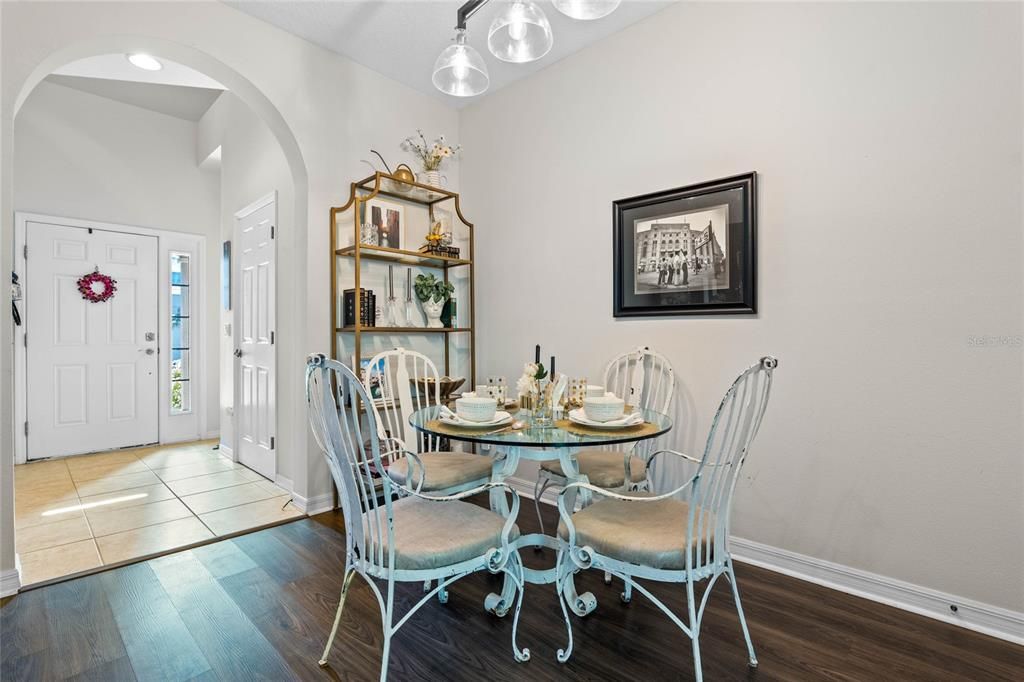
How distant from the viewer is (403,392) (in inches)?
107

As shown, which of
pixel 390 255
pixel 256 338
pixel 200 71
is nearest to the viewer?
pixel 200 71

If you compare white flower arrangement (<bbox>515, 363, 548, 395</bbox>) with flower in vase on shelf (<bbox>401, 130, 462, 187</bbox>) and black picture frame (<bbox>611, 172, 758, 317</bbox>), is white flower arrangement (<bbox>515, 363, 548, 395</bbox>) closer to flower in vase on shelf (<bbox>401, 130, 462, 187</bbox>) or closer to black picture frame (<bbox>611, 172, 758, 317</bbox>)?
black picture frame (<bbox>611, 172, 758, 317</bbox>)

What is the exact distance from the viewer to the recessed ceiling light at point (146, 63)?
3.36 meters

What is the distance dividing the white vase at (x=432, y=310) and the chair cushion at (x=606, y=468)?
149cm

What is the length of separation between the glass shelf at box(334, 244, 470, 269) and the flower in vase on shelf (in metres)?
0.57

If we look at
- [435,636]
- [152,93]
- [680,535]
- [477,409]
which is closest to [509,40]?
[477,409]

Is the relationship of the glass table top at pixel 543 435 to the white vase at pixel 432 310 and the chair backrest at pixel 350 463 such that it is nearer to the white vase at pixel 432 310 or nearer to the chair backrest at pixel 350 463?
the chair backrest at pixel 350 463

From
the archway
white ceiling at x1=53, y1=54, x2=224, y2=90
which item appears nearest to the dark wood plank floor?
the archway

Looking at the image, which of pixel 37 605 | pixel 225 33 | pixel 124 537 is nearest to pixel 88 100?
pixel 225 33

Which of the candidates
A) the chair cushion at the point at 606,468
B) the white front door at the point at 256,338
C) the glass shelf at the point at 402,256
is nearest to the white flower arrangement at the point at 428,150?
the glass shelf at the point at 402,256

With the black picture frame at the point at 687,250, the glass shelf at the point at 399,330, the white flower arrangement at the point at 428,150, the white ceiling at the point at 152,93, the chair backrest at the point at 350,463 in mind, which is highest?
the white ceiling at the point at 152,93

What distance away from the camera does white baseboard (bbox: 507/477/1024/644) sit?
1.85m

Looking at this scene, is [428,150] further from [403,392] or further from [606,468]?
[606,468]
